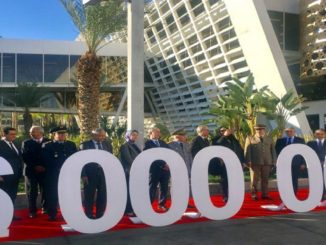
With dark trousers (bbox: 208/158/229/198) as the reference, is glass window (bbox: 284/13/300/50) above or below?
above

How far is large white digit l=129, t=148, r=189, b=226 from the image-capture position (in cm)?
587

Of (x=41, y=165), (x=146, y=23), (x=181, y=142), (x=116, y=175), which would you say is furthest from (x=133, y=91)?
(x=146, y=23)

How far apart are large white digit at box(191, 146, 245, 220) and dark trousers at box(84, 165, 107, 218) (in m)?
1.48

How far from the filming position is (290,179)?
6844 mm

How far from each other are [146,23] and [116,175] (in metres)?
24.0

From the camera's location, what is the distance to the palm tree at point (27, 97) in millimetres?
25016

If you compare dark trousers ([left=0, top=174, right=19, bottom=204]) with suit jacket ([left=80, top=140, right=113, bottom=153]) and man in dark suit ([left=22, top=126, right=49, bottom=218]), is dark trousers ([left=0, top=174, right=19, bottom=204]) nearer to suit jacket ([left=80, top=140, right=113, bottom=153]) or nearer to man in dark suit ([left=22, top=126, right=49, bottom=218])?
man in dark suit ([left=22, top=126, right=49, bottom=218])

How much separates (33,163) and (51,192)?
1.91 ft

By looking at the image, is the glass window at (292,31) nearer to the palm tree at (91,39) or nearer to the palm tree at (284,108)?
the palm tree at (284,108)

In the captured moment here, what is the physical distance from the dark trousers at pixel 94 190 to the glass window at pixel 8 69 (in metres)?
22.6

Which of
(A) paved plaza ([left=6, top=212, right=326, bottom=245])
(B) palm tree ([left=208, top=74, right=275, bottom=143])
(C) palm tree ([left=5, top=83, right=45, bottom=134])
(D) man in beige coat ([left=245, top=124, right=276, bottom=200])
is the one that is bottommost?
(A) paved plaza ([left=6, top=212, right=326, bottom=245])

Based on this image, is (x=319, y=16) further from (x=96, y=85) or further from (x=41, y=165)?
(x=41, y=165)

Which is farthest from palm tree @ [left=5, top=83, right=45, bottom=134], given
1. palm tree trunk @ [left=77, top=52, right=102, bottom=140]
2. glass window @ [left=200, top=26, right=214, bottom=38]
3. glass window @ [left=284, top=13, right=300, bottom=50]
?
glass window @ [left=284, top=13, right=300, bottom=50]

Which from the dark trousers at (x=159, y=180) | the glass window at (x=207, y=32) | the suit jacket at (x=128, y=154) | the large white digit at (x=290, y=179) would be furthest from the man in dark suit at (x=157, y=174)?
the glass window at (x=207, y=32)
